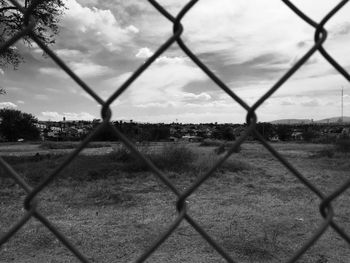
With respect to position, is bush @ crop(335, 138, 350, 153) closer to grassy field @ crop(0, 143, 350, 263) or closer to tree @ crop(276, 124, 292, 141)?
grassy field @ crop(0, 143, 350, 263)

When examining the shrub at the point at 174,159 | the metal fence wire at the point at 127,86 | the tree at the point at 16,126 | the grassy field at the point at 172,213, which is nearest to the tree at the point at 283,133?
the tree at the point at 16,126

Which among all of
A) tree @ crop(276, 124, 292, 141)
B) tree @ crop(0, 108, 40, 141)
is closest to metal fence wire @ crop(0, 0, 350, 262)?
tree @ crop(276, 124, 292, 141)

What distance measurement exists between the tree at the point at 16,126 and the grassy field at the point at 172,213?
21211 mm

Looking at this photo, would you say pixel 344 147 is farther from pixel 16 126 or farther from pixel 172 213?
pixel 16 126

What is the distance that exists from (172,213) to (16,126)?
26574 mm

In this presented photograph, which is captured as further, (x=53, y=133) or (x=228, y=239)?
(x=53, y=133)

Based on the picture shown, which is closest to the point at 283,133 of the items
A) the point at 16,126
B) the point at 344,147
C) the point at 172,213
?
the point at 344,147

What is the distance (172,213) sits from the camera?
532 centimetres

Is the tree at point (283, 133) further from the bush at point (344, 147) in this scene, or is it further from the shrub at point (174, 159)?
the shrub at point (174, 159)

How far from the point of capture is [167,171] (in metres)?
8.95

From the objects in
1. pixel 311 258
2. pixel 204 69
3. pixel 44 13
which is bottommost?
pixel 311 258

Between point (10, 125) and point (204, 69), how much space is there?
30.5 metres

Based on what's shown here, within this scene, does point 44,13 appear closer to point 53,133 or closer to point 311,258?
point 311,258

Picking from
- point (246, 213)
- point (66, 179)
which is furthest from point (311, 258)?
point (66, 179)
